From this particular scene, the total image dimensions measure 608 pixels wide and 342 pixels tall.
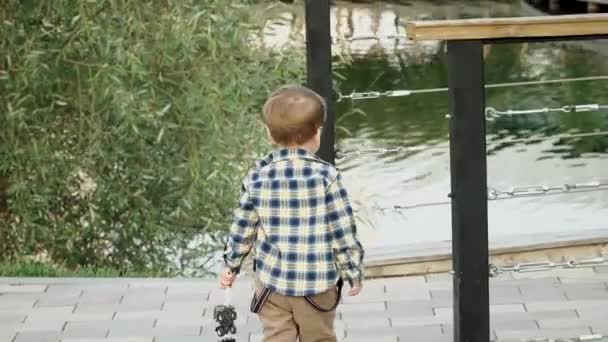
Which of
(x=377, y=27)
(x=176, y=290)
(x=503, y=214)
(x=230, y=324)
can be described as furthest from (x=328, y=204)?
(x=377, y=27)

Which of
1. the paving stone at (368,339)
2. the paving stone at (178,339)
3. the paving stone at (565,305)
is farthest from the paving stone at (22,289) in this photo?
the paving stone at (565,305)

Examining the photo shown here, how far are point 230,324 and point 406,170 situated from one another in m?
6.01

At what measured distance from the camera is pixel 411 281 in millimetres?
4766

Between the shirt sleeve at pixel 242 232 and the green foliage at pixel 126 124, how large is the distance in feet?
9.19

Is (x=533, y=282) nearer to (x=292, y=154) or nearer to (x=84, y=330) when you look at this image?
(x=84, y=330)

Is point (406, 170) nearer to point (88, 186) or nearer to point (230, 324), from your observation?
point (88, 186)

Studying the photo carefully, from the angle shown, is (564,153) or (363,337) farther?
(564,153)

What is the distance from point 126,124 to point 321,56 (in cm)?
162

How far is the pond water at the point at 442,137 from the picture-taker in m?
7.49

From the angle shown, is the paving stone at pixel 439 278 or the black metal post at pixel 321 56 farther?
the paving stone at pixel 439 278

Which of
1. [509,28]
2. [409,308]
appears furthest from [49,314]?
[509,28]

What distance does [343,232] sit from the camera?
3.03 meters

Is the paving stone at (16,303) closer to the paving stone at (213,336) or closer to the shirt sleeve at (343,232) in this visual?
the paving stone at (213,336)

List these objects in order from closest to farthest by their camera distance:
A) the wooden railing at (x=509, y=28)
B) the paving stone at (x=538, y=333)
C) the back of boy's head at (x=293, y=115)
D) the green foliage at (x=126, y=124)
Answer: the back of boy's head at (x=293, y=115), the wooden railing at (x=509, y=28), the paving stone at (x=538, y=333), the green foliage at (x=126, y=124)
